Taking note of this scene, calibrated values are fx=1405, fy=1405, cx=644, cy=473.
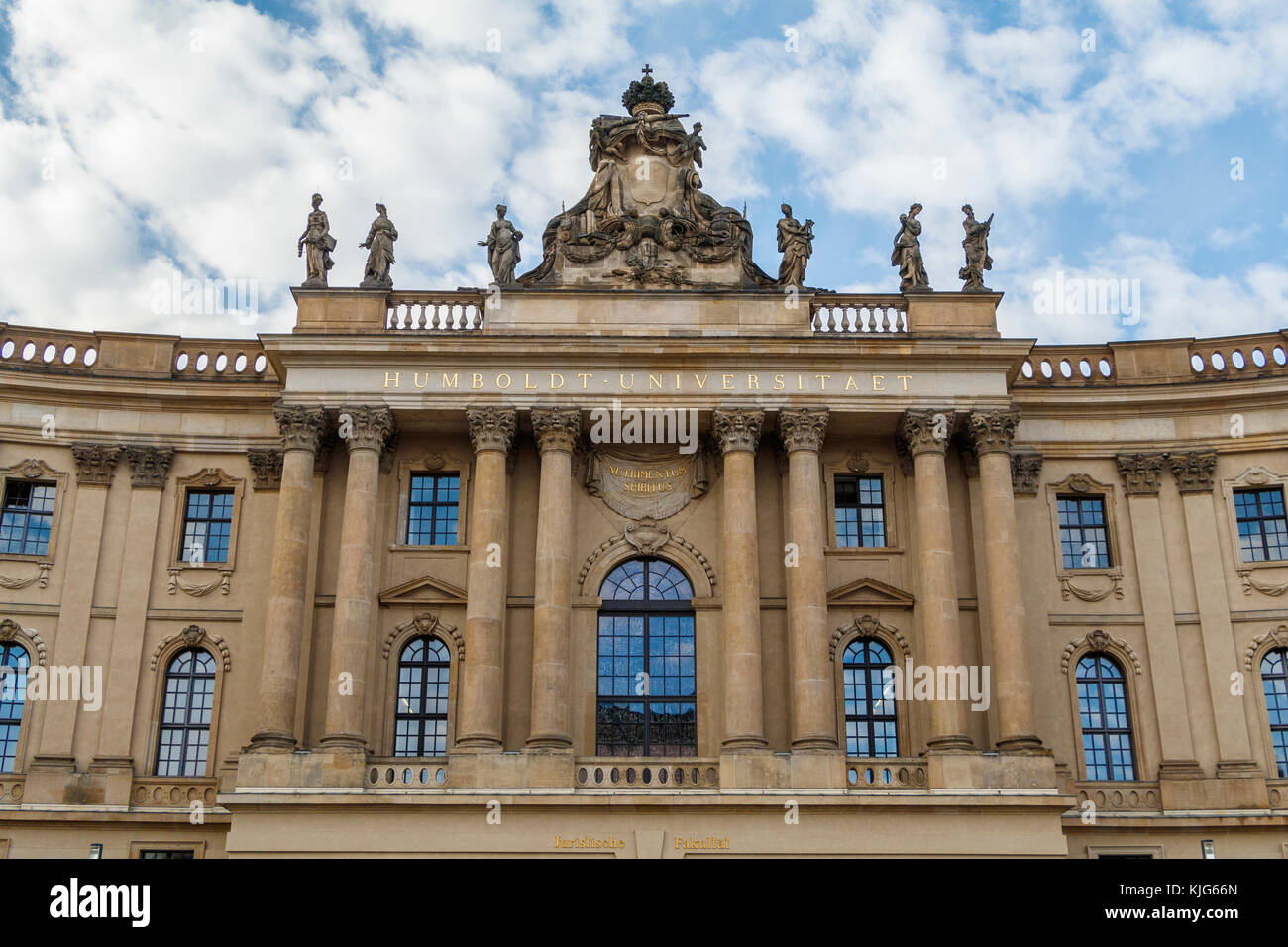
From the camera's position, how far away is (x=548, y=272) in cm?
3441

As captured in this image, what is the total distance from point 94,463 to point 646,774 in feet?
51.3

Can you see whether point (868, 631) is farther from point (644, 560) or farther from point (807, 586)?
point (644, 560)

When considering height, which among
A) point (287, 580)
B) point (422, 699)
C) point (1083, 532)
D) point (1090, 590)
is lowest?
point (422, 699)

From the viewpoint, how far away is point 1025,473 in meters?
34.4

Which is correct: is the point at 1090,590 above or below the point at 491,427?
below

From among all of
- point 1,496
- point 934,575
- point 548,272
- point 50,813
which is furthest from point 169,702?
point 934,575

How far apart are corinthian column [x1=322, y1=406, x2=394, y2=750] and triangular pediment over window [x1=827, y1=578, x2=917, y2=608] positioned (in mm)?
10557

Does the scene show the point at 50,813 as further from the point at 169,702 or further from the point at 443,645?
the point at 443,645

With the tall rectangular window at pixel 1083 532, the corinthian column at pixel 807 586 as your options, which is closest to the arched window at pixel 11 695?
the corinthian column at pixel 807 586

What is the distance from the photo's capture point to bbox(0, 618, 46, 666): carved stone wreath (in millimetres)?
32594

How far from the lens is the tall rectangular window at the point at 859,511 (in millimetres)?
33219

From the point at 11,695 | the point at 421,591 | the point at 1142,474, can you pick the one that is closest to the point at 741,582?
the point at 421,591

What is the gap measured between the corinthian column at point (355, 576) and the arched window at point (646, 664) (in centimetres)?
537

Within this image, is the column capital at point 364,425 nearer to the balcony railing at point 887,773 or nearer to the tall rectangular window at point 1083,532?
the balcony railing at point 887,773
